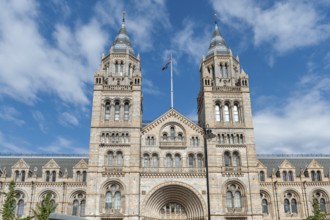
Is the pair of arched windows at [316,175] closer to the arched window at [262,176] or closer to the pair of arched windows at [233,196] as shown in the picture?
the arched window at [262,176]

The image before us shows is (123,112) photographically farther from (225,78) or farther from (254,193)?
(254,193)

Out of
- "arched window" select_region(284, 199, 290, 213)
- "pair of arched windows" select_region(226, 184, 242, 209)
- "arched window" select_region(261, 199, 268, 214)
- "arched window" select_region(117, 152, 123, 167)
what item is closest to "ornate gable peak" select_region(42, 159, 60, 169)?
"arched window" select_region(117, 152, 123, 167)

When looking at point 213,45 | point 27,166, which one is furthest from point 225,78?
point 27,166

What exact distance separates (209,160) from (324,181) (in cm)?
2009

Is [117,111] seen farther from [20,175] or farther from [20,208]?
[20,208]

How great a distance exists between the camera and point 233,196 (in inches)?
1780

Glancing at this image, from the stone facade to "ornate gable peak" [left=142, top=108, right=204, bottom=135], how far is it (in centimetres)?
14

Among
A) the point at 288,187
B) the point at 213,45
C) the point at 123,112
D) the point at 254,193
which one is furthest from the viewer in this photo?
the point at 213,45

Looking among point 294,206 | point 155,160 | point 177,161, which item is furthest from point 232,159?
point 294,206

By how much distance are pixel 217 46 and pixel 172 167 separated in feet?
69.9

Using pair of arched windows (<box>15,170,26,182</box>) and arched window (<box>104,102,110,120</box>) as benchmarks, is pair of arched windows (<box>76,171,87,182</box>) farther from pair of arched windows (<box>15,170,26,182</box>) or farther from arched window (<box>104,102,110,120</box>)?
arched window (<box>104,102,110,120</box>)

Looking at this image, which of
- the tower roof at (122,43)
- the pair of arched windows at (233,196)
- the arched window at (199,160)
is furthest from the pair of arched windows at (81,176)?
the pair of arched windows at (233,196)

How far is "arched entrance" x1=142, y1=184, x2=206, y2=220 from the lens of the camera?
4486cm

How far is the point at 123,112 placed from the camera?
48.9 meters
